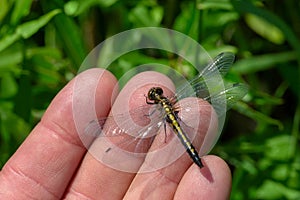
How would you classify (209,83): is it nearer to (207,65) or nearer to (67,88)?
(207,65)

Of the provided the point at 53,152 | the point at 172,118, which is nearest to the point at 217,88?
the point at 172,118

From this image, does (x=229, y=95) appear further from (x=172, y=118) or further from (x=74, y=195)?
(x=74, y=195)

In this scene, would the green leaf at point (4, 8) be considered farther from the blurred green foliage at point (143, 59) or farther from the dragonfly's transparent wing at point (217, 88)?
the dragonfly's transparent wing at point (217, 88)

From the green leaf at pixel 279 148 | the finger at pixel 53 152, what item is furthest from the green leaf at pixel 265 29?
the finger at pixel 53 152

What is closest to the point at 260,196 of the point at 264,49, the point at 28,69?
the point at 264,49

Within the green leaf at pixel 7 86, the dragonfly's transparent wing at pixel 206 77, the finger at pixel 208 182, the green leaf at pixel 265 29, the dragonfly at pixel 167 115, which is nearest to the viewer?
the finger at pixel 208 182

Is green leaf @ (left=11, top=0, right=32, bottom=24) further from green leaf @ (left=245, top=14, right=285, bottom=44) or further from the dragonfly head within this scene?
green leaf @ (left=245, top=14, right=285, bottom=44)
